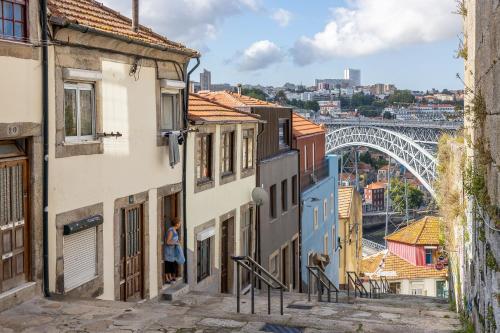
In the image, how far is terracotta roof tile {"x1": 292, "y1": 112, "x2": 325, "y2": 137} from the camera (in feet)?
74.9

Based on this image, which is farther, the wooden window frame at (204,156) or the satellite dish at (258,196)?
the satellite dish at (258,196)

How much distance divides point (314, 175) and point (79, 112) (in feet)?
A: 51.7

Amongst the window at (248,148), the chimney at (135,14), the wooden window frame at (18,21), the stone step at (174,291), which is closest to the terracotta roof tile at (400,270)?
the window at (248,148)

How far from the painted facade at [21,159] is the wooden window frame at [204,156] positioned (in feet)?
17.5

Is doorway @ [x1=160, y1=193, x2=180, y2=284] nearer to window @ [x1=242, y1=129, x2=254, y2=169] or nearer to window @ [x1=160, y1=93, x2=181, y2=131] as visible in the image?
window @ [x1=160, y1=93, x2=181, y2=131]

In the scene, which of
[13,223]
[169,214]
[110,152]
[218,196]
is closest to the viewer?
[13,223]

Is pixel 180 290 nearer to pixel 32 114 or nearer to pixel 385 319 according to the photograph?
pixel 385 319

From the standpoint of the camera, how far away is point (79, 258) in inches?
358

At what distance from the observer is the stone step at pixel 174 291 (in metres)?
11.7

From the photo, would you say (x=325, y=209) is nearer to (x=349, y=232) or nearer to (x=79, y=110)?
(x=349, y=232)

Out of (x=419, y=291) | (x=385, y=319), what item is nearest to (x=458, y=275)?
(x=385, y=319)

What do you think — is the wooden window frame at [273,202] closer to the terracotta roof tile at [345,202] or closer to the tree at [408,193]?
the terracotta roof tile at [345,202]

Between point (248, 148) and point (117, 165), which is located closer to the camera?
point (117, 165)

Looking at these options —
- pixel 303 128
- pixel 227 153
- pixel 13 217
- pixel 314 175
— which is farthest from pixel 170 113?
pixel 314 175
